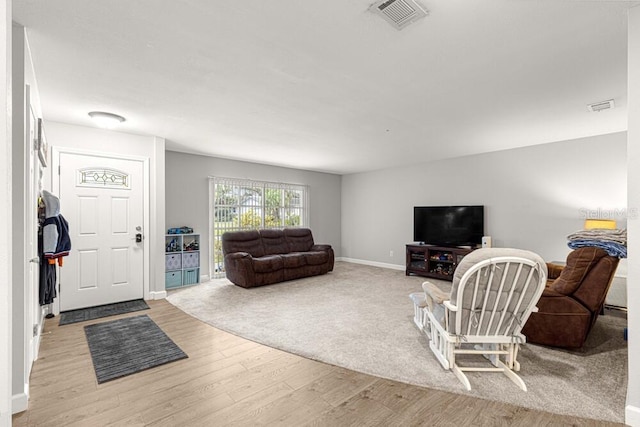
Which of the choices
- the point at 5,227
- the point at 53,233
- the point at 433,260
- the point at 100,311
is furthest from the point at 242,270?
the point at 5,227

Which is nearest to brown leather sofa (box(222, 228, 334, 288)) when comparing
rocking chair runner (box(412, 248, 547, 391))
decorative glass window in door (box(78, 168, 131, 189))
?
decorative glass window in door (box(78, 168, 131, 189))

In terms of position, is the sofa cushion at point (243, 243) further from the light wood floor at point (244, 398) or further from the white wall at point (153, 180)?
the light wood floor at point (244, 398)

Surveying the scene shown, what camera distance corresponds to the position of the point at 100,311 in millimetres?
4090

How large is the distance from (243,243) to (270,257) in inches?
27.8

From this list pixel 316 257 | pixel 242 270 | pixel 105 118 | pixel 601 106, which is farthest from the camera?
pixel 316 257

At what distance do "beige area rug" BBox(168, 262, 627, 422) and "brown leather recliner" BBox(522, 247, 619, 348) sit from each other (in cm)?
16

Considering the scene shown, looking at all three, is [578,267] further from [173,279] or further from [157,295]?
[173,279]

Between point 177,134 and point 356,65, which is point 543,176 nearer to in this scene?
point 356,65

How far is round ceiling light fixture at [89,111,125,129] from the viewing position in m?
3.63

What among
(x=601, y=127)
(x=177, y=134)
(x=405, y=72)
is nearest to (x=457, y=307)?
(x=405, y=72)

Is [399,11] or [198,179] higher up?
[399,11]

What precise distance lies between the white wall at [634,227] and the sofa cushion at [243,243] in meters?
5.28

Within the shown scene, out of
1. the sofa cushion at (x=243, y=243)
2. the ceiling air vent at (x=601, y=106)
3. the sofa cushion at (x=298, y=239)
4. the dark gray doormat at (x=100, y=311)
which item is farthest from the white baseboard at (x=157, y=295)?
the ceiling air vent at (x=601, y=106)

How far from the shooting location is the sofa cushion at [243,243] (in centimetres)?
575
